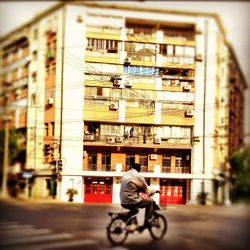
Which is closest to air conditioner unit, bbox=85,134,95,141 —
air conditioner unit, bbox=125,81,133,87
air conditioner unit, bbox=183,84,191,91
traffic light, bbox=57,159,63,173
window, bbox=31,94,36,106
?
traffic light, bbox=57,159,63,173

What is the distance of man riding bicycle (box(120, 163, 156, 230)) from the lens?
2.98 metres

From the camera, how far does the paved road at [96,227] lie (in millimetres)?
2896

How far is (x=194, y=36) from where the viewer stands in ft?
9.89

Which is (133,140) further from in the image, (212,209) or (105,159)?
(212,209)

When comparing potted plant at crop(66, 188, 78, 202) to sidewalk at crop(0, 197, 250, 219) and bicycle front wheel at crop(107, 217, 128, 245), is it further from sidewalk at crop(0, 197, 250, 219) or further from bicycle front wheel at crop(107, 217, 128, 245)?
bicycle front wheel at crop(107, 217, 128, 245)

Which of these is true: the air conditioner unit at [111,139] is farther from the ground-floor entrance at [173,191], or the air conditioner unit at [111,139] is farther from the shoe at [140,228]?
the shoe at [140,228]

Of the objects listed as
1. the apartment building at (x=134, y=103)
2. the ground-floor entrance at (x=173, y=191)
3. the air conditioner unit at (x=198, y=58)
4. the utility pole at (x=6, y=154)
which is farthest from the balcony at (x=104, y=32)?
the ground-floor entrance at (x=173, y=191)

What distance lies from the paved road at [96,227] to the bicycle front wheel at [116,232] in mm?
53

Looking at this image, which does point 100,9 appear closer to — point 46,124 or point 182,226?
point 46,124

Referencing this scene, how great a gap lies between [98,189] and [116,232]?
0.44 meters

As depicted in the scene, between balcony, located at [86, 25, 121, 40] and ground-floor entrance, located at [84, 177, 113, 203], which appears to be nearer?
Result: ground-floor entrance, located at [84, 177, 113, 203]

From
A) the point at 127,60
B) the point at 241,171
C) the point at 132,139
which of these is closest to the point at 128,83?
the point at 127,60

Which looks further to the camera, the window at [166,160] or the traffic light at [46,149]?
the traffic light at [46,149]

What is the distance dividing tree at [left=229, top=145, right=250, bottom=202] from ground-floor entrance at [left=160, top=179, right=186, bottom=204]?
51cm
